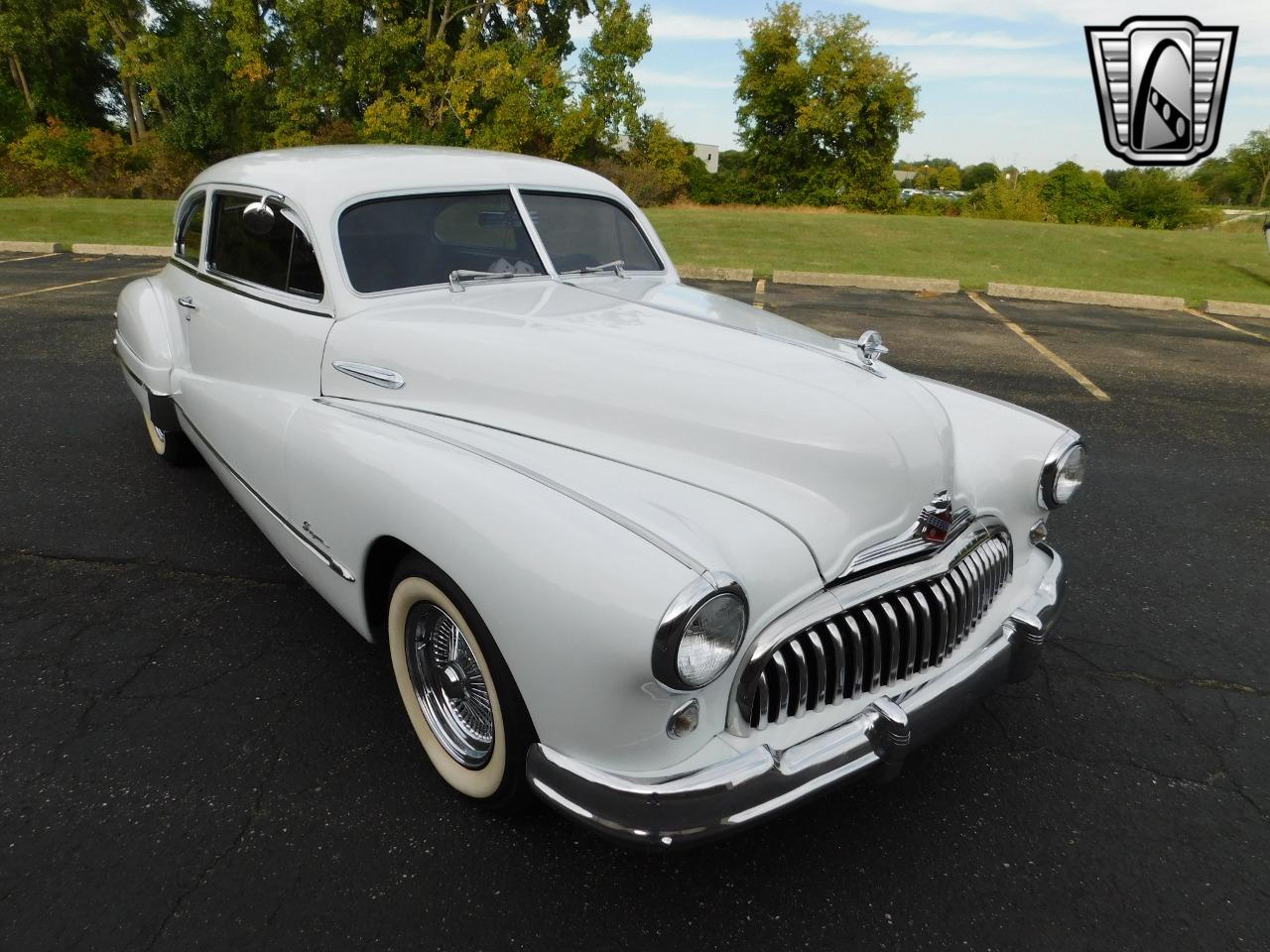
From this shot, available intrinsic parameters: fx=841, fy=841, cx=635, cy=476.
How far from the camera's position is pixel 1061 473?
270 cm

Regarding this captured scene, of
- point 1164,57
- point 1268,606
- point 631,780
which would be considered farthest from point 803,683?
point 1164,57

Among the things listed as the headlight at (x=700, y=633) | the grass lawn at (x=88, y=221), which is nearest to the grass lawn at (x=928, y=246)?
the grass lawn at (x=88, y=221)

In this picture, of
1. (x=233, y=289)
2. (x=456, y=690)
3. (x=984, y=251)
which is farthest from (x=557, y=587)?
(x=984, y=251)

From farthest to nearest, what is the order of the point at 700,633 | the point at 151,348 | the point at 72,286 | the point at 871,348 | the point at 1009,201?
the point at 1009,201 → the point at 72,286 → the point at 151,348 → the point at 871,348 → the point at 700,633

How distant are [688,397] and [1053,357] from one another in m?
6.68

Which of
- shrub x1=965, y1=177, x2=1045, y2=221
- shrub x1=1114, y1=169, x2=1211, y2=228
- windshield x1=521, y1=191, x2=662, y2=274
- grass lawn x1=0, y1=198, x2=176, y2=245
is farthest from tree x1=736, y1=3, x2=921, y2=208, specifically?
windshield x1=521, y1=191, x2=662, y2=274

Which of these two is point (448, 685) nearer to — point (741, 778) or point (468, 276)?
point (741, 778)

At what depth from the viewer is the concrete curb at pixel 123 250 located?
13.2 meters

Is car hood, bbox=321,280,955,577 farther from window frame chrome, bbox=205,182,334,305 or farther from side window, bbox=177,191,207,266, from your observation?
side window, bbox=177,191,207,266

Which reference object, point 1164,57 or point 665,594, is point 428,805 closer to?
point 665,594

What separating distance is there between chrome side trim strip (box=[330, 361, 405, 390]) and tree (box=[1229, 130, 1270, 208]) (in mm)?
66942

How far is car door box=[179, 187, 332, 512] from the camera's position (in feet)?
9.70

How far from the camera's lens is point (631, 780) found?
5.89ft

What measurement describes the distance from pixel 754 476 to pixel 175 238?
3.79m
